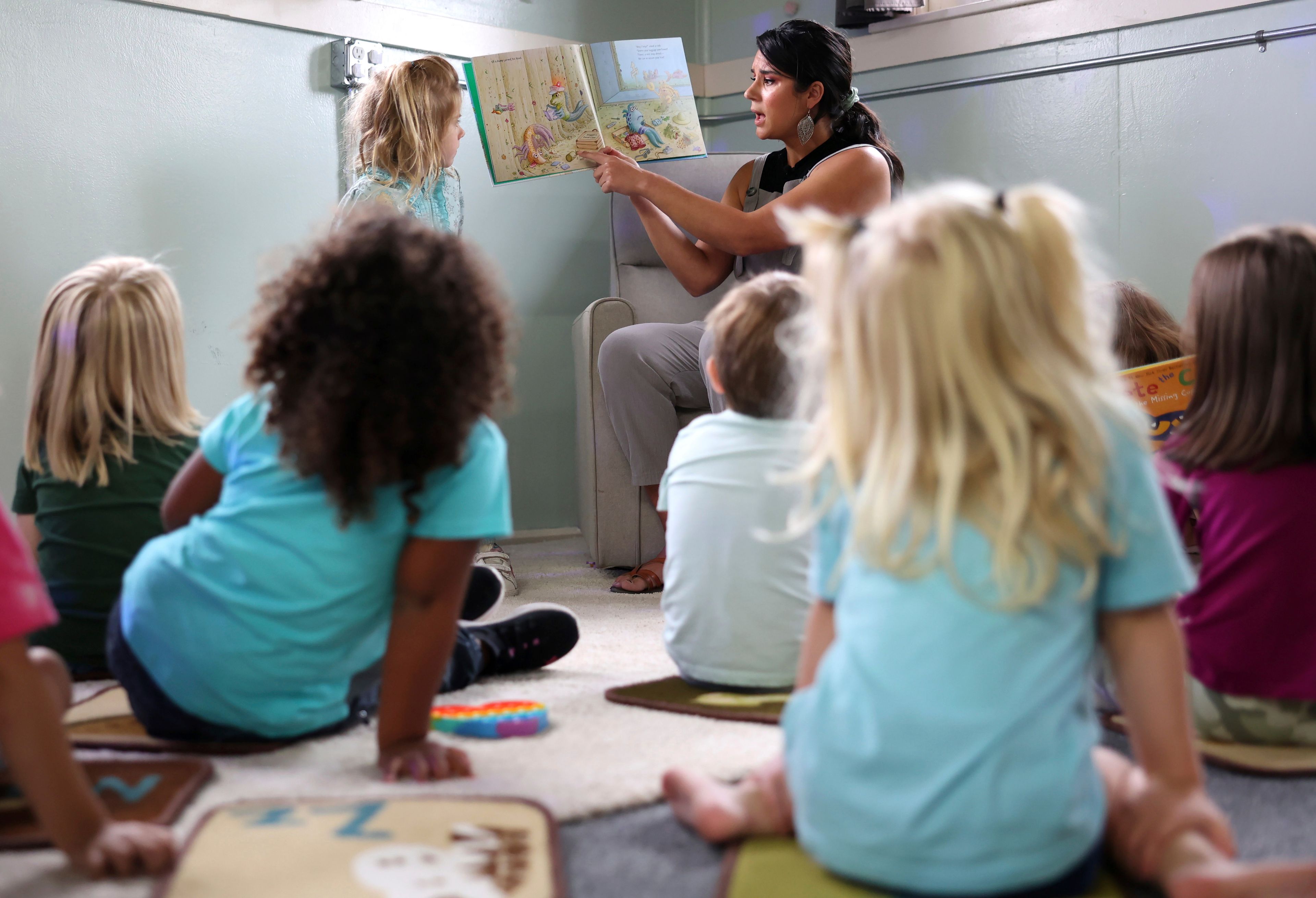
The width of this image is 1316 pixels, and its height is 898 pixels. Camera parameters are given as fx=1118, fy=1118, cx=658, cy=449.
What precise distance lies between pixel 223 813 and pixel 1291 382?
1027 millimetres

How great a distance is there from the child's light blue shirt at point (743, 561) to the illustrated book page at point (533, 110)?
901 millimetres

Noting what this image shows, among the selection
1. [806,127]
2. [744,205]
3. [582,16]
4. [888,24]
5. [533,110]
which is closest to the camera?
[533,110]

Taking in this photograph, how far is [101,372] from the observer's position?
1307mm

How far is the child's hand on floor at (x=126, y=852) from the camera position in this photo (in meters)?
0.75

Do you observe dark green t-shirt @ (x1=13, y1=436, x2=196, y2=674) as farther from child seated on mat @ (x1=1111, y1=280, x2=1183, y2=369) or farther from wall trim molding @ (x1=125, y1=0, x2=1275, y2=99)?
child seated on mat @ (x1=1111, y1=280, x2=1183, y2=369)

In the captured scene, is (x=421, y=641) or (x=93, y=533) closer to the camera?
(x=421, y=641)

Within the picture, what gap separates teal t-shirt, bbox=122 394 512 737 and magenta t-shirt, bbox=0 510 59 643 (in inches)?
9.9

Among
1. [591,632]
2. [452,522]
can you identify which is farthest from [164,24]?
[452,522]

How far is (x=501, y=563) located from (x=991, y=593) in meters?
1.51

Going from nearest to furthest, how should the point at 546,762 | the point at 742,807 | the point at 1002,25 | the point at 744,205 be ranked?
the point at 742,807
the point at 546,762
the point at 744,205
the point at 1002,25

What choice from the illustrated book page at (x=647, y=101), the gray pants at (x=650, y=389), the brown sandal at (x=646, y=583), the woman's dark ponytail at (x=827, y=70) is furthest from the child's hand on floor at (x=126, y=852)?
the woman's dark ponytail at (x=827, y=70)

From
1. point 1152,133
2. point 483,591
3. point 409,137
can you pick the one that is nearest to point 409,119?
point 409,137

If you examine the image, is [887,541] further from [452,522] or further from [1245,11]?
[1245,11]

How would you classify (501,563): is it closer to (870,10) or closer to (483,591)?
(483,591)
